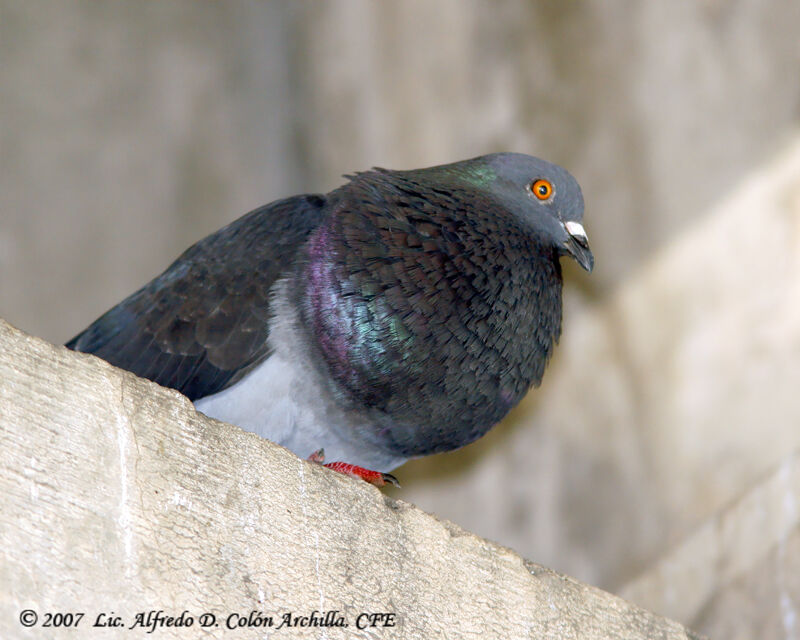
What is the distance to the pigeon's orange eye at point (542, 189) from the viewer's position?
4.39m

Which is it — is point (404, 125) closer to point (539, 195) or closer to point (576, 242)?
point (539, 195)

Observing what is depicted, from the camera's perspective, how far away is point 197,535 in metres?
2.68

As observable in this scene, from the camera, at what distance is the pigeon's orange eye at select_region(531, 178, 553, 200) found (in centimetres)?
439

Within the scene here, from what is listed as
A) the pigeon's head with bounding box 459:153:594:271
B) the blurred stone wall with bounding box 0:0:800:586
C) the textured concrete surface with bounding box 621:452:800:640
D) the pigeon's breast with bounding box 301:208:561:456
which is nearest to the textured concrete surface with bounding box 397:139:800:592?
the blurred stone wall with bounding box 0:0:800:586

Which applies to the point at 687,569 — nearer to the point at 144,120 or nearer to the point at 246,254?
the point at 246,254

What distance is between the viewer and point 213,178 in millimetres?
8219

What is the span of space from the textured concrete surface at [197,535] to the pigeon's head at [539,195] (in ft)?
4.77

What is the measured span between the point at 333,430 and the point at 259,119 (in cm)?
517

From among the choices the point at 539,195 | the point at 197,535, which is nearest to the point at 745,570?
the point at 539,195

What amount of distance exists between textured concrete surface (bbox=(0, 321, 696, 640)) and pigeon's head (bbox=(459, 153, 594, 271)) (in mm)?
1454

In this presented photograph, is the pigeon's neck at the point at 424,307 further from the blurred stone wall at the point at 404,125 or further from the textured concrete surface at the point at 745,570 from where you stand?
the blurred stone wall at the point at 404,125

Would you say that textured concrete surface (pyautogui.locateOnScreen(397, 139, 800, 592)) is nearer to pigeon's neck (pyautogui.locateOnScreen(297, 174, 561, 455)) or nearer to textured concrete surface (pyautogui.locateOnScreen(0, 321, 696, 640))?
pigeon's neck (pyautogui.locateOnScreen(297, 174, 561, 455))

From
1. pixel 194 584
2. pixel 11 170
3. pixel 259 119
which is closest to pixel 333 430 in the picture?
pixel 194 584

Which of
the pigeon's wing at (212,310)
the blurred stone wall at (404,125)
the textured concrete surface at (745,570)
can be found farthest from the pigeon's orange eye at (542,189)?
the blurred stone wall at (404,125)
